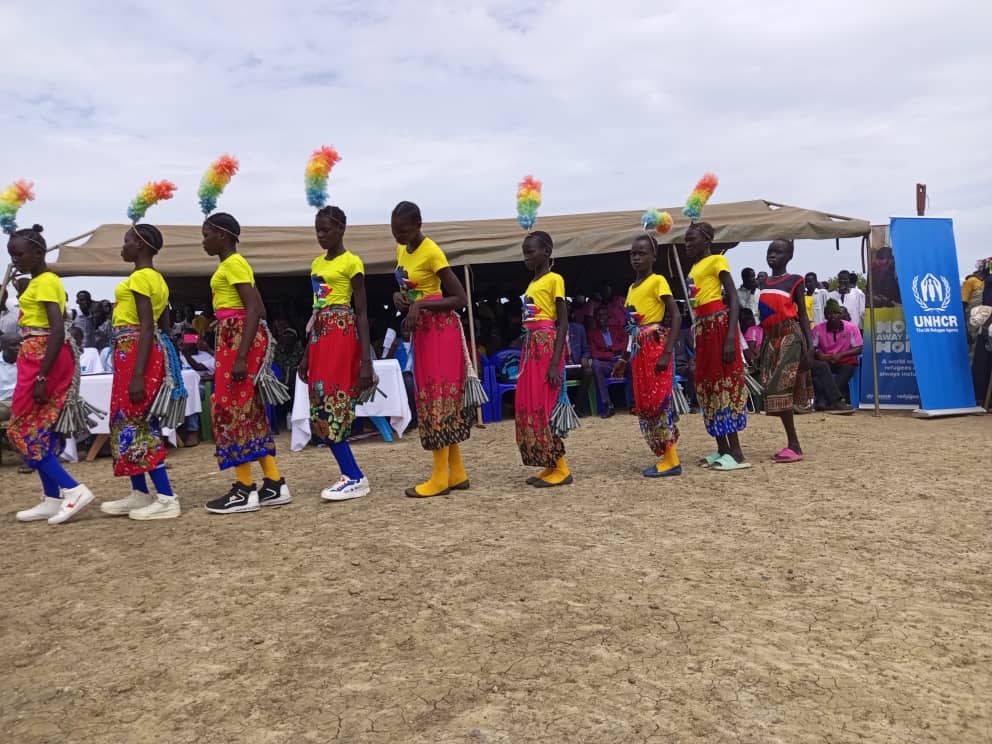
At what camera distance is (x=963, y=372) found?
907 cm

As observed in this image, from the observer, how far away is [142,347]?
14.2 feet

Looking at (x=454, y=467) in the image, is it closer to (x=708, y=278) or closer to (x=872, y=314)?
(x=708, y=278)

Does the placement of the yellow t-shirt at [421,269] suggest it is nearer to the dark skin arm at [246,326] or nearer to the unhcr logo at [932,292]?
the dark skin arm at [246,326]

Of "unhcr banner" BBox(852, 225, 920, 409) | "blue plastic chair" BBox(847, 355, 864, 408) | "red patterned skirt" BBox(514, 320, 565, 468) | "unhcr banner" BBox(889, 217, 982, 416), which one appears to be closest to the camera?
"red patterned skirt" BBox(514, 320, 565, 468)

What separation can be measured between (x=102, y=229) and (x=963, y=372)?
9.84 m

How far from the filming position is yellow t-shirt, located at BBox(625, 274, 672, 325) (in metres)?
5.23

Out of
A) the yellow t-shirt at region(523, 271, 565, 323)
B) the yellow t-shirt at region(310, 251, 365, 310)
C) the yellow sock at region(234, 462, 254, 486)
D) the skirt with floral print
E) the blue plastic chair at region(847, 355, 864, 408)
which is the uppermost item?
the yellow t-shirt at region(310, 251, 365, 310)

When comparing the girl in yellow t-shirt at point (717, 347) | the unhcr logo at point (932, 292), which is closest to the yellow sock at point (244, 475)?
the girl in yellow t-shirt at point (717, 347)

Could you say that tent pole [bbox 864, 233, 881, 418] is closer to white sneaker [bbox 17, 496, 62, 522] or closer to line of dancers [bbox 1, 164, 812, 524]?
line of dancers [bbox 1, 164, 812, 524]

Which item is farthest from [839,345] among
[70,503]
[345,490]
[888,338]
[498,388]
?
[70,503]

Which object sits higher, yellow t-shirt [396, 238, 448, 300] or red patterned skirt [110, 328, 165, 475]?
yellow t-shirt [396, 238, 448, 300]

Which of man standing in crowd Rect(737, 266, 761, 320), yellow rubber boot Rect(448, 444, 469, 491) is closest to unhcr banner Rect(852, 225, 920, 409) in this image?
man standing in crowd Rect(737, 266, 761, 320)

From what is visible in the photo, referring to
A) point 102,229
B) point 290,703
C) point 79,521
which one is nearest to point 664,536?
point 290,703

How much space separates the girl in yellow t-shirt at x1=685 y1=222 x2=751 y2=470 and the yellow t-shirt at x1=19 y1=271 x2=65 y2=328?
3858mm
